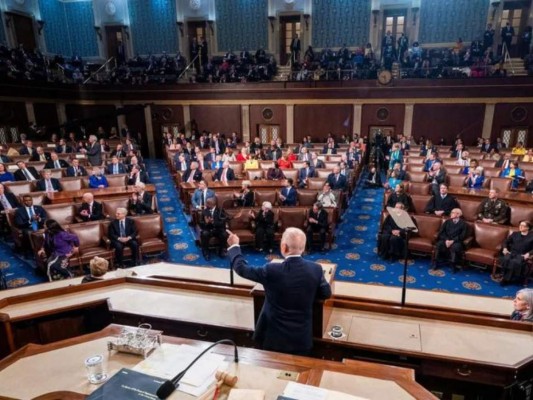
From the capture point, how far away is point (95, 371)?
195 cm

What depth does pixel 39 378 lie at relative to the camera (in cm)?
197

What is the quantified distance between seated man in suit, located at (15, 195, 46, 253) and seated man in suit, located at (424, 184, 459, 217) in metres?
6.78

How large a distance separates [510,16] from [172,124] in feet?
47.0

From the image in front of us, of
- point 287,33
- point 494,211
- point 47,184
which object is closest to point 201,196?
point 47,184

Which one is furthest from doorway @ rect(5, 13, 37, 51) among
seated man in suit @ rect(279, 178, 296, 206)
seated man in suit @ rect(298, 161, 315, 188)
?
seated man in suit @ rect(279, 178, 296, 206)

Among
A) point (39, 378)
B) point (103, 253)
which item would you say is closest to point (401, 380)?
point (39, 378)

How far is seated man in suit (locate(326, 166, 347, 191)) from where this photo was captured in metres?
8.57

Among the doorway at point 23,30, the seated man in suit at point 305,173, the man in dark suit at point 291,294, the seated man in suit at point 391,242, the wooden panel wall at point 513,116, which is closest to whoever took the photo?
the man in dark suit at point 291,294

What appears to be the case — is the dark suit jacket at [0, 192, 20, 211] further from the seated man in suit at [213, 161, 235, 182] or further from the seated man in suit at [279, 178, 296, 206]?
the seated man in suit at [279, 178, 296, 206]

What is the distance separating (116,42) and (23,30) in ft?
13.0

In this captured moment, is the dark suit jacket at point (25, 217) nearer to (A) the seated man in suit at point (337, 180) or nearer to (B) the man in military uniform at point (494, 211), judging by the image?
(A) the seated man in suit at point (337, 180)

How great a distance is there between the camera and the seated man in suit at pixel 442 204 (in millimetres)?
6848

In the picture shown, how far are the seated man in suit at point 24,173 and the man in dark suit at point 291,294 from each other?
7.99m

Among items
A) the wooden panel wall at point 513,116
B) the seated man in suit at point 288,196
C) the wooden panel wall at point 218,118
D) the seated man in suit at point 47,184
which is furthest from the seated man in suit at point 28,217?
the wooden panel wall at point 513,116
